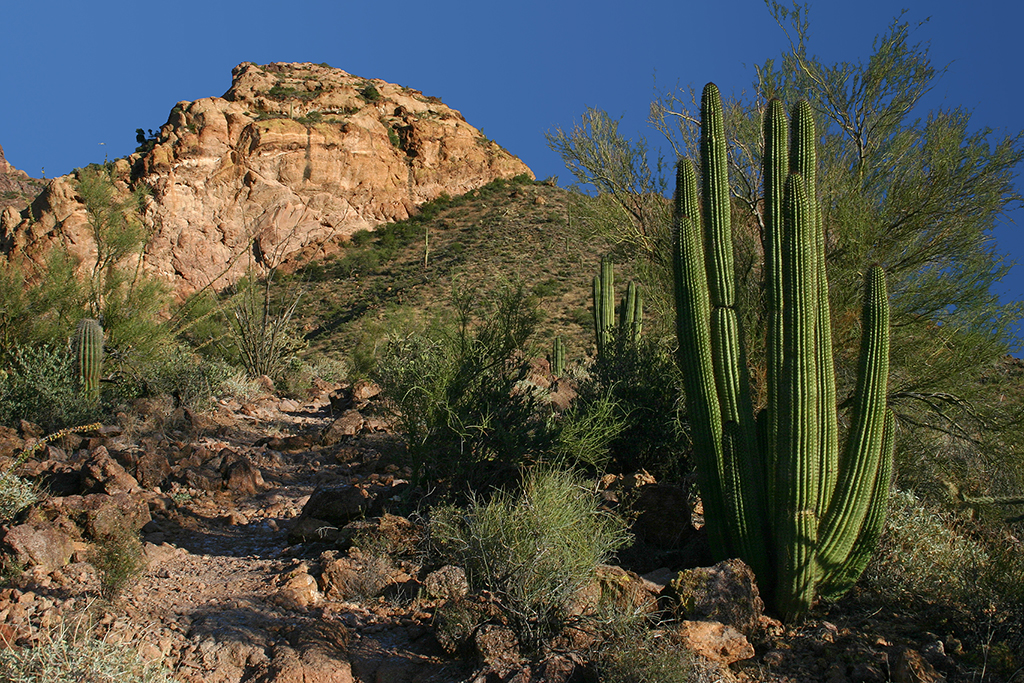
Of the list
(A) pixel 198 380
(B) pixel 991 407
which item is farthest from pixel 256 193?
(B) pixel 991 407

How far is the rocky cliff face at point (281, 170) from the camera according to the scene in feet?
107

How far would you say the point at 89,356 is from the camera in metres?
8.66

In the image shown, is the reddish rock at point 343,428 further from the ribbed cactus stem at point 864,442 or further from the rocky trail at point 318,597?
the ribbed cactus stem at point 864,442

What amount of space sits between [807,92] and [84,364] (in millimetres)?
9244

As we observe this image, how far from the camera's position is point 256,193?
34500mm

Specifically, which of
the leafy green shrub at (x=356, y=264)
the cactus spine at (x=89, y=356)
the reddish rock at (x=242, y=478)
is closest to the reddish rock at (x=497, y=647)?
the reddish rock at (x=242, y=478)

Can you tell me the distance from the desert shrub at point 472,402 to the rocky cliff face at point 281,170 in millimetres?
26200

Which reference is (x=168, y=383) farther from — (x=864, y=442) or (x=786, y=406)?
(x=864, y=442)

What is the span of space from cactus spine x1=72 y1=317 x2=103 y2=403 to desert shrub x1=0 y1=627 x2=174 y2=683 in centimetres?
639

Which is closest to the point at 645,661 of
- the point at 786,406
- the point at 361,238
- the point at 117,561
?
the point at 786,406

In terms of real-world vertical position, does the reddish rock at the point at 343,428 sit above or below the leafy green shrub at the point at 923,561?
above

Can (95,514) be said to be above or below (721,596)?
above

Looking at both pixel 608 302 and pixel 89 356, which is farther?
pixel 608 302

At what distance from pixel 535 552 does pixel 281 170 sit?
34880 mm
